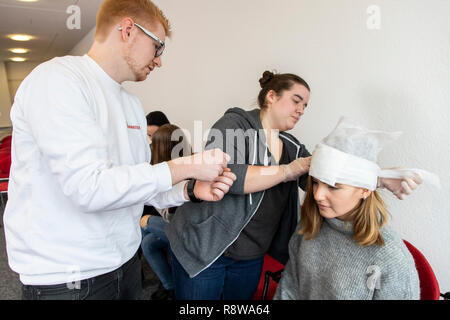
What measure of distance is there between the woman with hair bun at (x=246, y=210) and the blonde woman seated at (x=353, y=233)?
0.18 metres

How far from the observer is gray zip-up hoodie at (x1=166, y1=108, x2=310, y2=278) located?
132 cm

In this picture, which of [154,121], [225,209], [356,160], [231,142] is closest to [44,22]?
[154,121]

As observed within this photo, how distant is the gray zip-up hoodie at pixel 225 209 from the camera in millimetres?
1315

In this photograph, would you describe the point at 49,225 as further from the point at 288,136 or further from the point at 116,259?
the point at 288,136

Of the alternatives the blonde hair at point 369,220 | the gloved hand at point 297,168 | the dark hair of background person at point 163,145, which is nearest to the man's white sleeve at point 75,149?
the gloved hand at point 297,168

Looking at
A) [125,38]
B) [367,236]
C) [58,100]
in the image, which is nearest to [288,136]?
[367,236]

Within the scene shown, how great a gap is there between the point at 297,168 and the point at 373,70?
610 mm

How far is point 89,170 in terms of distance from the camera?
0.79 meters

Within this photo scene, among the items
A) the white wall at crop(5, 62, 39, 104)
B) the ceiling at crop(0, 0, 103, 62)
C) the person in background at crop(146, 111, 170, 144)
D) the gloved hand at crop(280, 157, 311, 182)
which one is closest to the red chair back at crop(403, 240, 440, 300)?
the gloved hand at crop(280, 157, 311, 182)

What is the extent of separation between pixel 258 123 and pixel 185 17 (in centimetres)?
210

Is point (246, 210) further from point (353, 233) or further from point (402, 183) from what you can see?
point (402, 183)

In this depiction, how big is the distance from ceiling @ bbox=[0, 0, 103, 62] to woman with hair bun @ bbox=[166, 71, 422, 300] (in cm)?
357

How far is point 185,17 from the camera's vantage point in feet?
10.0

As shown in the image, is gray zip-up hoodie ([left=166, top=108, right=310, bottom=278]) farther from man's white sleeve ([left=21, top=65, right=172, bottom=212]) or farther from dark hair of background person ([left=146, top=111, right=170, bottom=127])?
dark hair of background person ([left=146, top=111, right=170, bottom=127])
